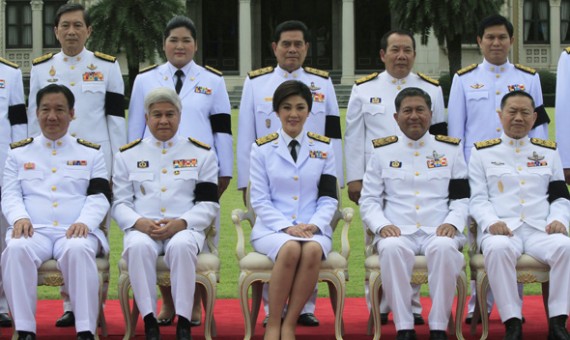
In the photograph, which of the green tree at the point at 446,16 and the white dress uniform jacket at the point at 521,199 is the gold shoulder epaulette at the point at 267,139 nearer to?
the white dress uniform jacket at the point at 521,199

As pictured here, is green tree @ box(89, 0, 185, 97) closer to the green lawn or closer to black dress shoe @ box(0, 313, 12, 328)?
the green lawn

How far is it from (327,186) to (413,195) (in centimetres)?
53

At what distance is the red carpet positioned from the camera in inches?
266

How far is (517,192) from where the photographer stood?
677 centimetres

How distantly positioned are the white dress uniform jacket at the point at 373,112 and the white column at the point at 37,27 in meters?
32.7

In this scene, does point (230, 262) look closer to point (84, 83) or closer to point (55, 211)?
point (84, 83)

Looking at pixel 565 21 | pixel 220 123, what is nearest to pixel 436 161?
pixel 220 123

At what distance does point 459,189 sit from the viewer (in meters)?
6.79

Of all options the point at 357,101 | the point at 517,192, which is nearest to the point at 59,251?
the point at 357,101

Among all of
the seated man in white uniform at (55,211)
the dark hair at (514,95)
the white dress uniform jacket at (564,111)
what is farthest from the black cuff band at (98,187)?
the white dress uniform jacket at (564,111)

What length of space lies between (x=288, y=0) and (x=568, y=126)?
1232 inches

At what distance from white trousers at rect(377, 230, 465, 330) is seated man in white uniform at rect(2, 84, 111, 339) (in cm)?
169

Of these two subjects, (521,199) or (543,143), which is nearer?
(521,199)

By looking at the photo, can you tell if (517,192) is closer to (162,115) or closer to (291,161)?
(291,161)
